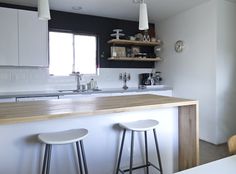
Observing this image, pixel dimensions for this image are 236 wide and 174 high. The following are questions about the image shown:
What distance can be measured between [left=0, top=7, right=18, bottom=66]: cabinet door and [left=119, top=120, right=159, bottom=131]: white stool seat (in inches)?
91.0

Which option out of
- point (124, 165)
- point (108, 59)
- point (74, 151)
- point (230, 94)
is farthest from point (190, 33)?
point (74, 151)

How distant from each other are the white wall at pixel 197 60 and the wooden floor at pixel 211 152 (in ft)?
0.50

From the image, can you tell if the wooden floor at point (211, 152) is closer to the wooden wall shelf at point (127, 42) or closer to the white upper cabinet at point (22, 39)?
the wooden wall shelf at point (127, 42)

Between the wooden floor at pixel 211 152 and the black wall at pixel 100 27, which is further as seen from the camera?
the black wall at pixel 100 27

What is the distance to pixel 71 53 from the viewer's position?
14.1 ft

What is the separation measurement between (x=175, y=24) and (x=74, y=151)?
3.50 meters

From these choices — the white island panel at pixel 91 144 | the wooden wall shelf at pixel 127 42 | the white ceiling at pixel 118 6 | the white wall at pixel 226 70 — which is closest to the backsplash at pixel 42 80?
the wooden wall shelf at pixel 127 42

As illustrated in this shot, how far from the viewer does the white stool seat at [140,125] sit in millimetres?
1935

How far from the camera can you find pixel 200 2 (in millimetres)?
3693

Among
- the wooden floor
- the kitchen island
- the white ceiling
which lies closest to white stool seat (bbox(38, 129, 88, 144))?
the kitchen island

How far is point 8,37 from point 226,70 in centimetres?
362

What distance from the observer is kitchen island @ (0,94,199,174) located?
1.67m

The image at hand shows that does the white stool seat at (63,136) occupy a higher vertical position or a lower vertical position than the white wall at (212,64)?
lower

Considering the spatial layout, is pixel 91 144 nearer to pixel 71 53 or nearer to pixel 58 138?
pixel 58 138
